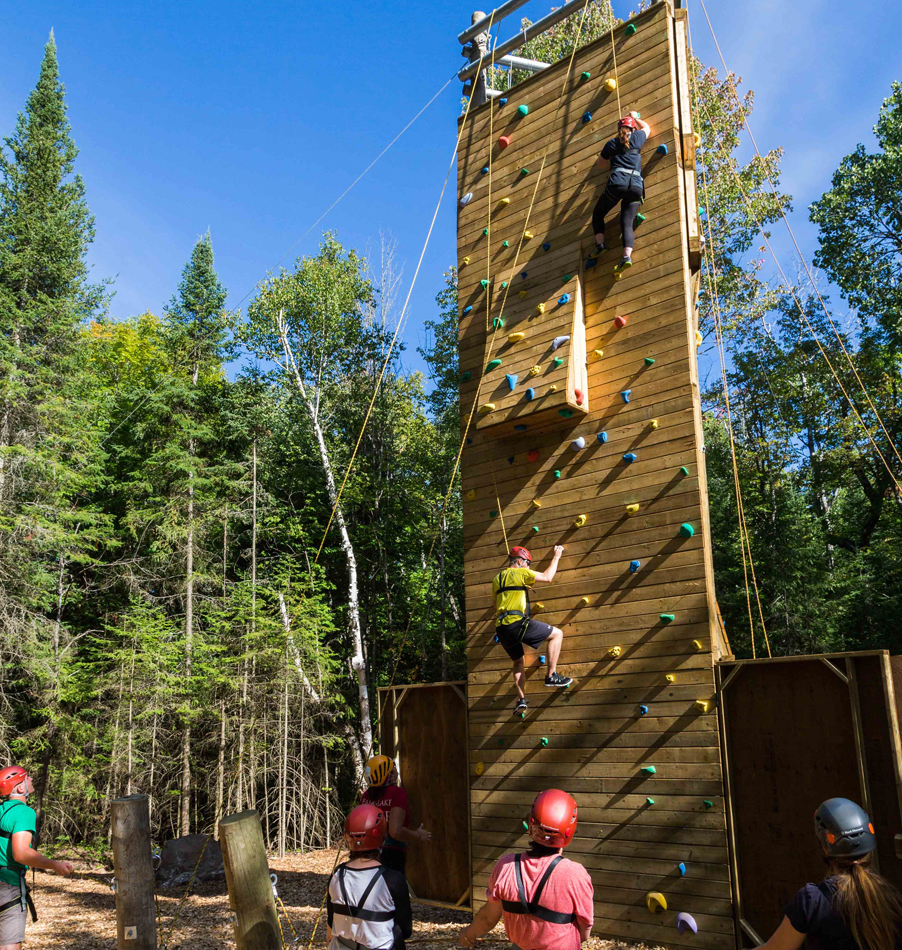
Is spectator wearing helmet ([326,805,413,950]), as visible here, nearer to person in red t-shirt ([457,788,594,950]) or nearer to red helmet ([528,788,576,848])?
person in red t-shirt ([457,788,594,950])

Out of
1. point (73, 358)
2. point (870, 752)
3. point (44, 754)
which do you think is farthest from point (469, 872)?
point (73, 358)

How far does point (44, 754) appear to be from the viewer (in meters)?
14.1

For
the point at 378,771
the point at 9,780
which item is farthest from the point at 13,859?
the point at 378,771

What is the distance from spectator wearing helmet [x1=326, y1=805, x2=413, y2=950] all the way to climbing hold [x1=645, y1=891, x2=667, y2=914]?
302 cm

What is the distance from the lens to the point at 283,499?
747 inches

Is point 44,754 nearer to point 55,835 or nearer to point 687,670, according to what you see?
point 55,835

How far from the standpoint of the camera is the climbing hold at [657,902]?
5.31 meters

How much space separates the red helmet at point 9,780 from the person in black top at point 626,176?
5.61 m

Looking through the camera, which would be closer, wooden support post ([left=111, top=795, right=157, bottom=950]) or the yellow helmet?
wooden support post ([left=111, top=795, right=157, bottom=950])

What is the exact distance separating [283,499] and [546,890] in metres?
17.1

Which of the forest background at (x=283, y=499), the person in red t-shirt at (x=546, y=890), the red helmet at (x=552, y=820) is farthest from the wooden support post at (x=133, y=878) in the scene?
the forest background at (x=283, y=499)

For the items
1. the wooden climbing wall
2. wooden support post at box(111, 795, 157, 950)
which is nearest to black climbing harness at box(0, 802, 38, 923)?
wooden support post at box(111, 795, 157, 950)

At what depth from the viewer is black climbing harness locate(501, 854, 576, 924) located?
243 cm

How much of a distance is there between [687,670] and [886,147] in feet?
51.7
